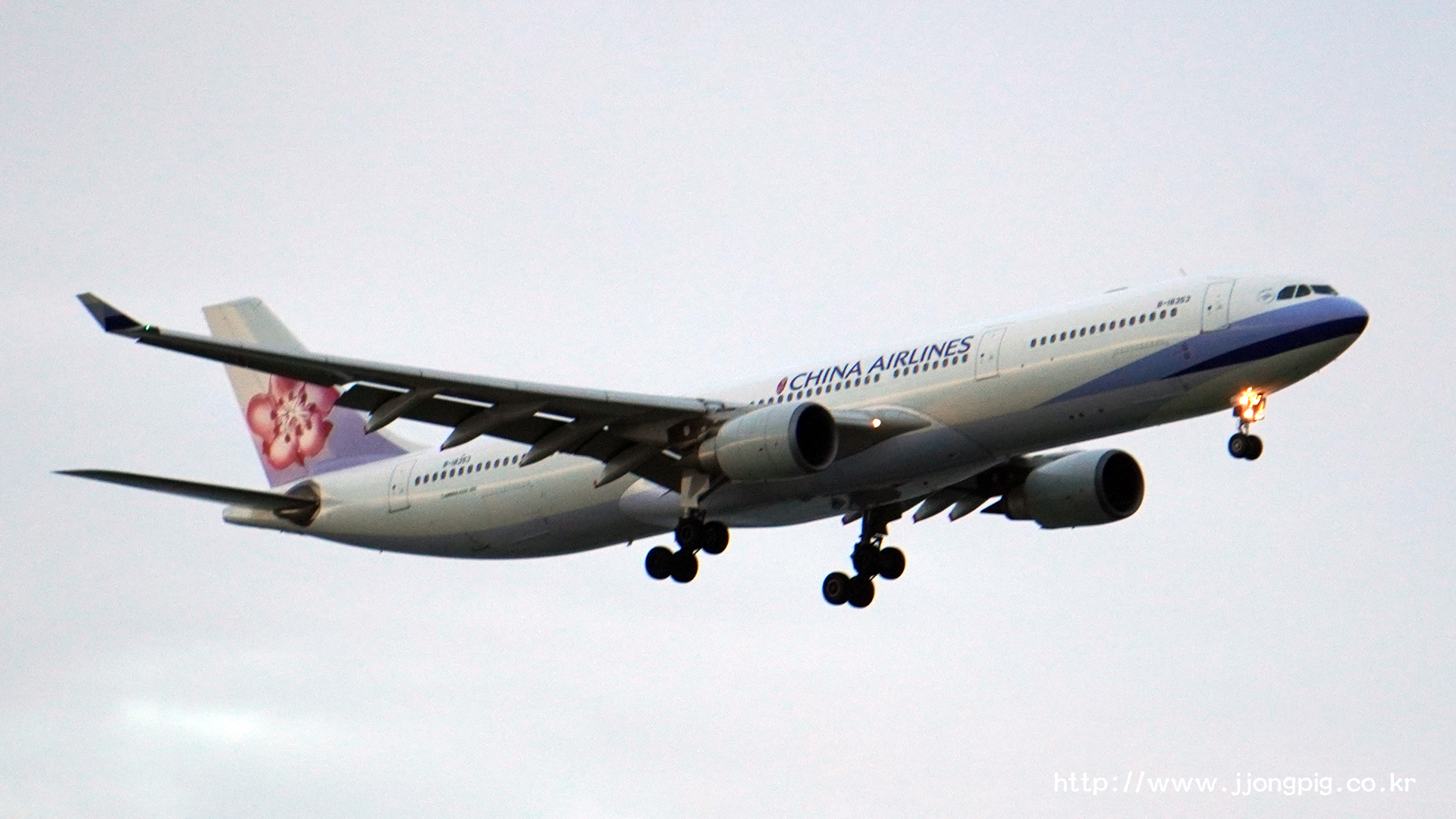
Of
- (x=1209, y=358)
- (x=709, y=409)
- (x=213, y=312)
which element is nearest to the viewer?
(x=1209, y=358)

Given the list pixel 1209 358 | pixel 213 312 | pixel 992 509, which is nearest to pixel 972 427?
pixel 1209 358

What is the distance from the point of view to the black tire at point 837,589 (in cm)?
4334

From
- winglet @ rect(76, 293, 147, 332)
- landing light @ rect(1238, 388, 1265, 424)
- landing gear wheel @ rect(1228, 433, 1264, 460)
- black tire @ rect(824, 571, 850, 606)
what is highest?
landing light @ rect(1238, 388, 1265, 424)

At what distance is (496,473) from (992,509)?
1038 centimetres

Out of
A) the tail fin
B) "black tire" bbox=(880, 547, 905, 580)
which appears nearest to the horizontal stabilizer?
the tail fin

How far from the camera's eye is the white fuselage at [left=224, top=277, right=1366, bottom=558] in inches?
1373

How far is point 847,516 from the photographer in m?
42.1

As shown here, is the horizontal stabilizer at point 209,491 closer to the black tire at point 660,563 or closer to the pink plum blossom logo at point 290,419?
the pink plum blossom logo at point 290,419

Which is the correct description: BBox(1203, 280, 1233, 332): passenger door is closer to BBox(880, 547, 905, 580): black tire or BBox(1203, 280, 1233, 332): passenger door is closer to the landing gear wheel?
the landing gear wheel

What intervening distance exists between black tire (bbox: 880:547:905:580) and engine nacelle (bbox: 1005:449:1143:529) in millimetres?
2547

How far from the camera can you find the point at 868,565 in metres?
43.1

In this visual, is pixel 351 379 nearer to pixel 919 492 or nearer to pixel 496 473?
pixel 496 473

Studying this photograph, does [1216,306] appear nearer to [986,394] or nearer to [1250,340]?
[1250,340]

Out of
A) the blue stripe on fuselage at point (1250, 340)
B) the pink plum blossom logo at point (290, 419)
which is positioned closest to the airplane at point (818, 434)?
the blue stripe on fuselage at point (1250, 340)
